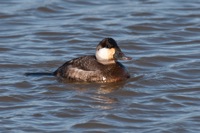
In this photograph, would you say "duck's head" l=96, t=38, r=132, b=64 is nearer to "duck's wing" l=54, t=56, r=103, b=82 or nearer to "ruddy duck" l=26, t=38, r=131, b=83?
"ruddy duck" l=26, t=38, r=131, b=83

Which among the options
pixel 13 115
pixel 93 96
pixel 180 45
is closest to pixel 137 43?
pixel 180 45

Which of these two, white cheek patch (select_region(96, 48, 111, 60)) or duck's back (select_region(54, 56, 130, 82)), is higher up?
white cheek patch (select_region(96, 48, 111, 60))

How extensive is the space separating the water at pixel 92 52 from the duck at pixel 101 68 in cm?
20

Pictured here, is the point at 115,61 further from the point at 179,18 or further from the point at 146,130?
the point at 179,18

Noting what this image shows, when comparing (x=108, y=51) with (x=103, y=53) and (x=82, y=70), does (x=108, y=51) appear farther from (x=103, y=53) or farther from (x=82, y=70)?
(x=82, y=70)

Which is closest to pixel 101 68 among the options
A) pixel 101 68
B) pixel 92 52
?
pixel 101 68

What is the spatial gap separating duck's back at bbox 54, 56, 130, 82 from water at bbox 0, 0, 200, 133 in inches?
7.5

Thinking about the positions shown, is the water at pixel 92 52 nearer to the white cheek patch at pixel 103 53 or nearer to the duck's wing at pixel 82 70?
the duck's wing at pixel 82 70

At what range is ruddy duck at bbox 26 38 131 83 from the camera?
41.1 feet

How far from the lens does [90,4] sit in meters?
19.0

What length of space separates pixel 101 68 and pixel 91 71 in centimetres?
18

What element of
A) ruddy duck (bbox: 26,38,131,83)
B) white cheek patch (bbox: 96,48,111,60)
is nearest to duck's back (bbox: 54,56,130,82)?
ruddy duck (bbox: 26,38,131,83)

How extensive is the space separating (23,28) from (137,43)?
9.52ft

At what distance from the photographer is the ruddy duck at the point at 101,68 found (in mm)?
12516
